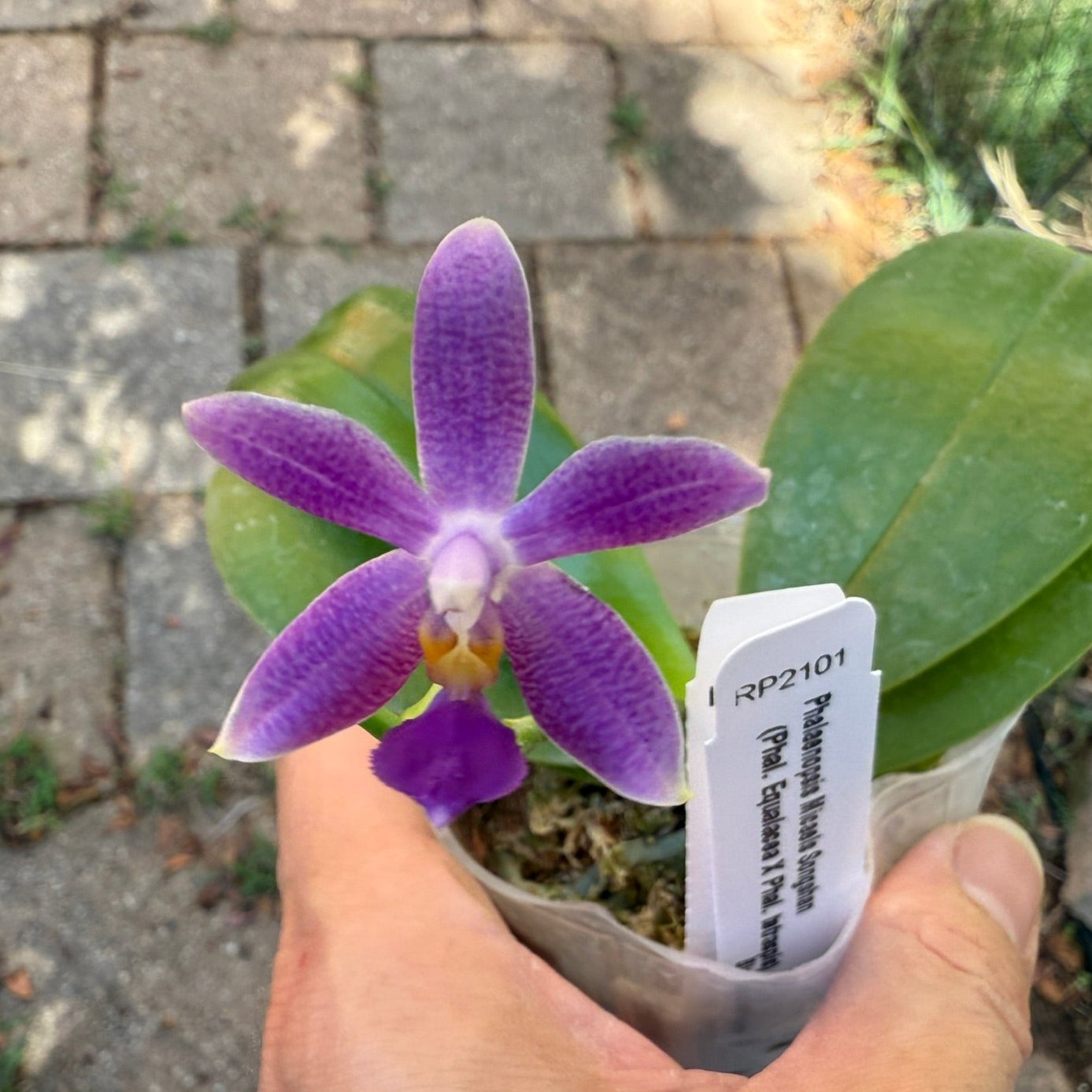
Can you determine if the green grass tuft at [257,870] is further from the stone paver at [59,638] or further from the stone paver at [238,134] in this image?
the stone paver at [238,134]

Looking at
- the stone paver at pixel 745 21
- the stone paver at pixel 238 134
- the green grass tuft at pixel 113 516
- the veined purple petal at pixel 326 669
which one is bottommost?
the green grass tuft at pixel 113 516

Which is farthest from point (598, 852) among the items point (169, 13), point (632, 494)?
point (169, 13)

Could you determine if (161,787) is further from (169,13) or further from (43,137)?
(169,13)

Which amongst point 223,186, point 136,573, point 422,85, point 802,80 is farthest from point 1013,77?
point 136,573

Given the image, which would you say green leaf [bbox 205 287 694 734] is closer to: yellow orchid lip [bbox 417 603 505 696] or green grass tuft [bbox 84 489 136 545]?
yellow orchid lip [bbox 417 603 505 696]

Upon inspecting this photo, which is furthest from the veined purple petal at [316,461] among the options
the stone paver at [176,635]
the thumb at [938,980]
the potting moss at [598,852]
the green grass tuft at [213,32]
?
the green grass tuft at [213,32]
